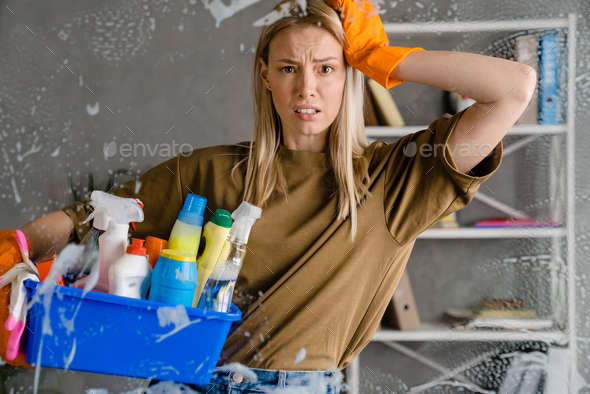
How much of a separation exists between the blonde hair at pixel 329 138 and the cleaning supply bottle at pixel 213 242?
13cm

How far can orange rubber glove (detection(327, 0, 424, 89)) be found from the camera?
488 millimetres

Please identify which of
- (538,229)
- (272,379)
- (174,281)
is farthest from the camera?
(538,229)

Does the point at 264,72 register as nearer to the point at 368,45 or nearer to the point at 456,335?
the point at 368,45

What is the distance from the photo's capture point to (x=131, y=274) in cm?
38

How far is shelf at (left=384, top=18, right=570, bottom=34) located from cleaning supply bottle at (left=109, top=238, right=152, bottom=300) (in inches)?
19.7

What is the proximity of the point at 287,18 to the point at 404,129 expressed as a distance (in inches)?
14.7

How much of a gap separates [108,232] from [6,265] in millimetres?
119

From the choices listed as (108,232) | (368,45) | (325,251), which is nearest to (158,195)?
(108,232)

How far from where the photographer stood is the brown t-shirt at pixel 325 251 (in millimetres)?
517

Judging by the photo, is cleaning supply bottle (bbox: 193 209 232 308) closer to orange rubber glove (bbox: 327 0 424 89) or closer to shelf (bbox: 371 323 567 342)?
orange rubber glove (bbox: 327 0 424 89)

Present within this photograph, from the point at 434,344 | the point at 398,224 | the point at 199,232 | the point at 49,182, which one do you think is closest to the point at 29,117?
the point at 49,182

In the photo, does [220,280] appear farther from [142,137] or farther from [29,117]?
[29,117]

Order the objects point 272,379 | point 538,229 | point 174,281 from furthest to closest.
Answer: point 538,229
point 272,379
point 174,281

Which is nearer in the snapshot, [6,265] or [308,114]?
[6,265]
